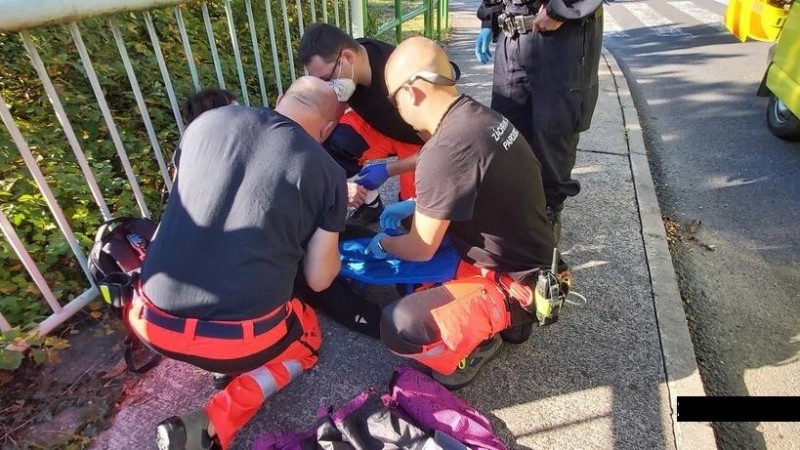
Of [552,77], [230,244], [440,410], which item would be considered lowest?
[440,410]

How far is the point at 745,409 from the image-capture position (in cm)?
43

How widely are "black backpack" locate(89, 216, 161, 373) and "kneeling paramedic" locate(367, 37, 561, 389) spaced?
0.97m

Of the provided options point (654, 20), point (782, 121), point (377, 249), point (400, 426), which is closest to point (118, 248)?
point (377, 249)

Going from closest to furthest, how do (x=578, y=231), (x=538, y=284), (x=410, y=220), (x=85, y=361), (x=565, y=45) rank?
1. (x=538, y=284)
2. (x=85, y=361)
3. (x=410, y=220)
4. (x=565, y=45)
5. (x=578, y=231)

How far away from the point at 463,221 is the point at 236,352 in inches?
35.7

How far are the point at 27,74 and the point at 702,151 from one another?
4.67m

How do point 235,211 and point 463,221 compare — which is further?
point 463,221

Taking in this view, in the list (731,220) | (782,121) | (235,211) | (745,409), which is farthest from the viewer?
(782,121)

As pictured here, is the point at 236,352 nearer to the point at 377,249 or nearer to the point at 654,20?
the point at 377,249

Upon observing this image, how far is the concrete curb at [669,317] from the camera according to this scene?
1.76 metres

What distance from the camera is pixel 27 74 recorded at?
8.39ft

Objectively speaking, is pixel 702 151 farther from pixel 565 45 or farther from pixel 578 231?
pixel 565 45

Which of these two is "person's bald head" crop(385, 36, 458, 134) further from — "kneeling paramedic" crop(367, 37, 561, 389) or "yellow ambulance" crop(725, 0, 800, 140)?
"yellow ambulance" crop(725, 0, 800, 140)

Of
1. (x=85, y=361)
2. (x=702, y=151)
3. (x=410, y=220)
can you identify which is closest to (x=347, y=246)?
(x=410, y=220)
